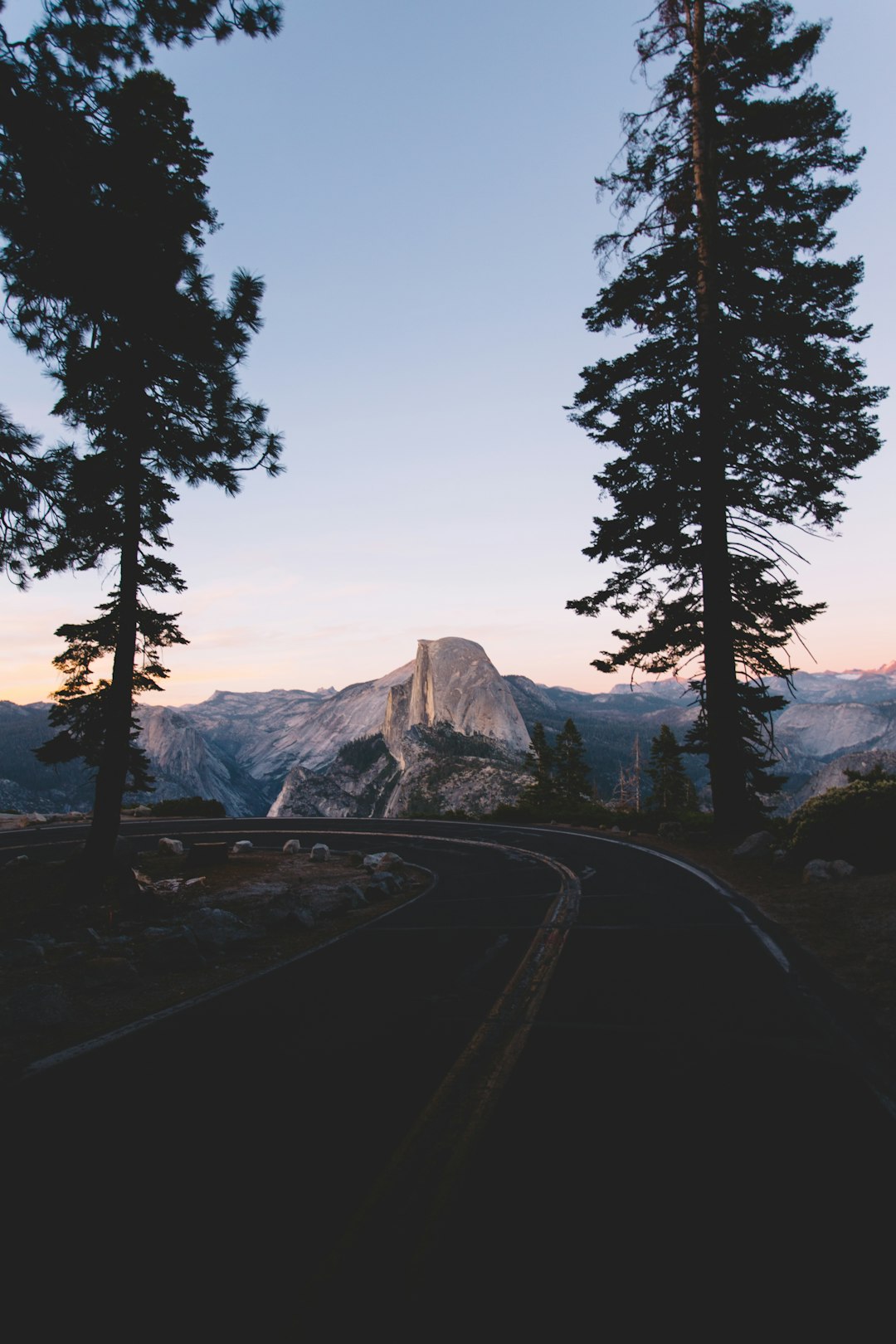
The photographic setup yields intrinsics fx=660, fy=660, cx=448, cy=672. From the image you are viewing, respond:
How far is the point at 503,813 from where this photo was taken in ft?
104

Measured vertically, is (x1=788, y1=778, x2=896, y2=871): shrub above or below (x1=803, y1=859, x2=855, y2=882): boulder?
above

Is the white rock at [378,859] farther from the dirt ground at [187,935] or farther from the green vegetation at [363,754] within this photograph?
the green vegetation at [363,754]

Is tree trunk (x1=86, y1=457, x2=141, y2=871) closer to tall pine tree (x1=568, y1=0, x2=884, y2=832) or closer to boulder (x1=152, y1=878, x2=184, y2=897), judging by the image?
boulder (x1=152, y1=878, x2=184, y2=897)

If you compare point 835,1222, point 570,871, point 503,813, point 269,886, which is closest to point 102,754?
point 269,886

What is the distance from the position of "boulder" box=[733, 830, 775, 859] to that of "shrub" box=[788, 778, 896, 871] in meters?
1.35

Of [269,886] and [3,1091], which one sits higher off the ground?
[3,1091]

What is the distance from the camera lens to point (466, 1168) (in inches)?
115

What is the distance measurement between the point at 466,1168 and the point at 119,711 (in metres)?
14.9

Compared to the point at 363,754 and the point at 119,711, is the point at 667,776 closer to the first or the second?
the point at 119,711

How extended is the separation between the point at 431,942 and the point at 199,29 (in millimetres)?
10129

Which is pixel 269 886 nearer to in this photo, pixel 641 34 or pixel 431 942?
pixel 431 942

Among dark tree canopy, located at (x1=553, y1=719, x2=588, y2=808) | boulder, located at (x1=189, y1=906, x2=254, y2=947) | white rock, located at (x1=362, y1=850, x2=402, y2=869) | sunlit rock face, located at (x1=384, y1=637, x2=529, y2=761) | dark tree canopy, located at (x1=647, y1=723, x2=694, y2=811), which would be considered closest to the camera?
boulder, located at (x1=189, y1=906, x2=254, y2=947)

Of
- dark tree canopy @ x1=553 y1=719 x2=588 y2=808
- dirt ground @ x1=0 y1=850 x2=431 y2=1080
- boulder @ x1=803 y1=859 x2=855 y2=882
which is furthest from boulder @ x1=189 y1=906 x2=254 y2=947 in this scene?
dark tree canopy @ x1=553 y1=719 x2=588 y2=808

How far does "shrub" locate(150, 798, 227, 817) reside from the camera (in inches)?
1519
